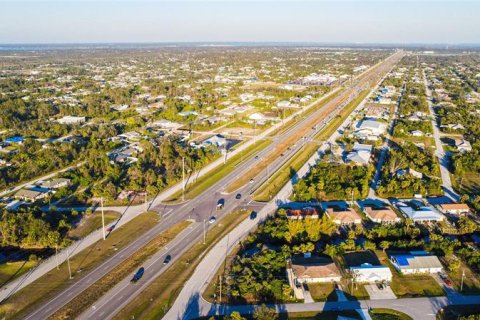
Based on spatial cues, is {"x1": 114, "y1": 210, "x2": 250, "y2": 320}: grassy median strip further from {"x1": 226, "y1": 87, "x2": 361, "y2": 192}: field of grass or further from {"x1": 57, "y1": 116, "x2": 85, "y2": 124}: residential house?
{"x1": 57, "y1": 116, "x2": 85, "y2": 124}: residential house

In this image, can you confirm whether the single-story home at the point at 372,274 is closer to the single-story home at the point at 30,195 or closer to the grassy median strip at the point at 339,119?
the single-story home at the point at 30,195

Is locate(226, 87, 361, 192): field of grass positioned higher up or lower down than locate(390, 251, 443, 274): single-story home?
higher up

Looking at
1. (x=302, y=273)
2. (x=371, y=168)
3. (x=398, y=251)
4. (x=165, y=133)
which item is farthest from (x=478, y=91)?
(x=302, y=273)

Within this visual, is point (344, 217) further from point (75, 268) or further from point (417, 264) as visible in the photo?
point (75, 268)

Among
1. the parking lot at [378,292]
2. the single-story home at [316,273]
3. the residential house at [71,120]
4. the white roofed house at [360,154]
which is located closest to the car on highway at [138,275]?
the single-story home at [316,273]

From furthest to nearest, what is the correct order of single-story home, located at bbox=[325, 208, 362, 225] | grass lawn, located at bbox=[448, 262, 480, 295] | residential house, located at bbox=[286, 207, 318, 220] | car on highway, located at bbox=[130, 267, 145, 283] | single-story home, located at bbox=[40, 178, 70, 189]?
1. single-story home, located at bbox=[40, 178, 70, 189]
2. single-story home, located at bbox=[325, 208, 362, 225]
3. residential house, located at bbox=[286, 207, 318, 220]
4. car on highway, located at bbox=[130, 267, 145, 283]
5. grass lawn, located at bbox=[448, 262, 480, 295]

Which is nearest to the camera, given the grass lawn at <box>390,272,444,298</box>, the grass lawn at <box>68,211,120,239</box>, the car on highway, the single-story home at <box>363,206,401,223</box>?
the grass lawn at <box>390,272,444,298</box>

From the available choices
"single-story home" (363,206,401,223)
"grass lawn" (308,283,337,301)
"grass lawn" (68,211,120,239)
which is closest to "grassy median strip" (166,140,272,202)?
"grass lawn" (68,211,120,239)

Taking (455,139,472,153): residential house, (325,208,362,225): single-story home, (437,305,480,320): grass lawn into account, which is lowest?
(437,305,480,320): grass lawn
